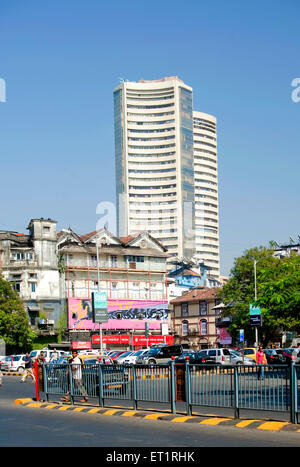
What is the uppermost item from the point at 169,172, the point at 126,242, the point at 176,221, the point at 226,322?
the point at 169,172

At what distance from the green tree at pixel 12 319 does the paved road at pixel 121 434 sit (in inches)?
2104

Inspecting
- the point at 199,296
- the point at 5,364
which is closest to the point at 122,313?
the point at 199,296

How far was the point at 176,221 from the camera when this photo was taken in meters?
195

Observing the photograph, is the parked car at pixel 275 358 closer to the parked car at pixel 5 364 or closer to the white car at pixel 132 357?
the white car at pixel 132 357

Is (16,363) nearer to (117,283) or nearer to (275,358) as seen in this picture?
(275,358)

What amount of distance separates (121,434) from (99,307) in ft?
148

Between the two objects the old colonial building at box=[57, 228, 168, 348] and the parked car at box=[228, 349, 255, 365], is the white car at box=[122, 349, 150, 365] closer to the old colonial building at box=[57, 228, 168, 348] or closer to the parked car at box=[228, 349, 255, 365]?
the parked car at box=[228, 349, 255, 365]

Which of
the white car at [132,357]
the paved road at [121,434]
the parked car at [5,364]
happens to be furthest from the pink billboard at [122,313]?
the paved road at [121,434]

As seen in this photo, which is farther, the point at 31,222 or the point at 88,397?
the point at 31,222

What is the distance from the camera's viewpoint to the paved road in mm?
12758

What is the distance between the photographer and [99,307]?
194 ft
